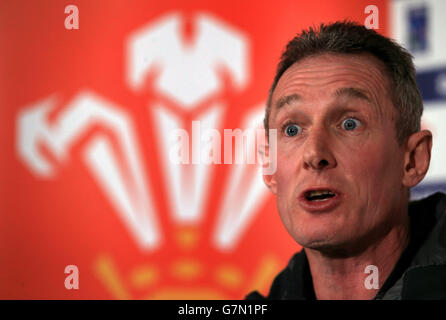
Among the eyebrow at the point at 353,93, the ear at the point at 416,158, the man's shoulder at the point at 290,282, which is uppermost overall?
the eyebrow at the point at 353,93

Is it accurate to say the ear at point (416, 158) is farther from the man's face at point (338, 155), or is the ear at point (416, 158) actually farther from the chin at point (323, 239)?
the chin at point (323, 239)

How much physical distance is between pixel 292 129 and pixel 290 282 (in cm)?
39

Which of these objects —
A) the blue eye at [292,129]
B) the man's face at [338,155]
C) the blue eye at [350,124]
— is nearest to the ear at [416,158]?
the man's face at [338,155]

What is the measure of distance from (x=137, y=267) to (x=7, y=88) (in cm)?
77

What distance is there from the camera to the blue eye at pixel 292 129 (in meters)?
1.12

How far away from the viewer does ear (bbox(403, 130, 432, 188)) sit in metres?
1.10

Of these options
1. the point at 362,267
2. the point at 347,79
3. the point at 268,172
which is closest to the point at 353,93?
the point at 347,79

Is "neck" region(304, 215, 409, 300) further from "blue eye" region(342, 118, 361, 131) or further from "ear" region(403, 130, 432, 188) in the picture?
"blue eye" region(342, 118, 361, 131)

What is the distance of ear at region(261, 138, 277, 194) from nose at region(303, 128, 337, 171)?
0.57 ft

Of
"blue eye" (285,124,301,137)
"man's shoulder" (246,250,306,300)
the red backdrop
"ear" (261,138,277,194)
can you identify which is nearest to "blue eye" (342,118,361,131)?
"blue eye" (285,124,301,137)

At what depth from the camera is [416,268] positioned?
38.2 inches

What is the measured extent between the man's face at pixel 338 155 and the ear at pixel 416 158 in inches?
0.8

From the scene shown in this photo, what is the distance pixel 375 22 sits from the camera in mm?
1340

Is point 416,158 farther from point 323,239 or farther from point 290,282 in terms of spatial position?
point 290,282
